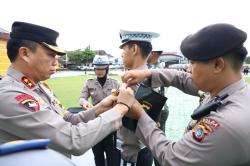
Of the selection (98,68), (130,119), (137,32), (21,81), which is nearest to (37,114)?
(21,81)

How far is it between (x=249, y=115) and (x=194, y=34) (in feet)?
1.56

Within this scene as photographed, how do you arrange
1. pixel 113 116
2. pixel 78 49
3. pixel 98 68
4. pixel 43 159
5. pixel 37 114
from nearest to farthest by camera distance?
pixel 43 159 < pixel 37 114 < pixel 113 116 < pixel 98 68 < pixel 78 49

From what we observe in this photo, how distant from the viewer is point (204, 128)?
1.42m

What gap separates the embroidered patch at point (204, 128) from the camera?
1.39 metres

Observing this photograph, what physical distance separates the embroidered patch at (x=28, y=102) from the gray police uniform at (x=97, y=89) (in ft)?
10.7

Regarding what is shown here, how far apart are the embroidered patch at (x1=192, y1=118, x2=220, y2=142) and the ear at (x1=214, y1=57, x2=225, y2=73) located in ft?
0.85

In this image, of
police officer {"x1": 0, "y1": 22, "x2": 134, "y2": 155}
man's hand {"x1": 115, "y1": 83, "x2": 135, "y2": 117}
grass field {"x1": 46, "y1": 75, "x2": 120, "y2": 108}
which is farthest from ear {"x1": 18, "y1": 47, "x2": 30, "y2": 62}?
grass field {"x1": 46, "y1": 75, "x2": 120, "y2": 108}

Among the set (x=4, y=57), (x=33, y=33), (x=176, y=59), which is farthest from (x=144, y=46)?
(x=176, y=59)

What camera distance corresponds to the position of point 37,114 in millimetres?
1638

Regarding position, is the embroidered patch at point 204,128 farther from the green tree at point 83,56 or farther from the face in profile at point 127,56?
the green tree at point 83,56

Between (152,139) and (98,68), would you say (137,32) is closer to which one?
(152,139)

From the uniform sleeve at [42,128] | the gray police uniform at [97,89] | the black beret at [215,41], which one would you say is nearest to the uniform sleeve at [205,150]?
the black beret at [215,41]

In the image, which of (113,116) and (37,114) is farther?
(113,116)

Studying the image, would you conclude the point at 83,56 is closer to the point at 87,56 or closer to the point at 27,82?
the point at 87,56
